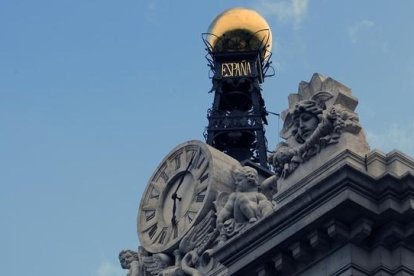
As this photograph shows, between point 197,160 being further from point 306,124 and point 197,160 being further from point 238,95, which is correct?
point 238,95

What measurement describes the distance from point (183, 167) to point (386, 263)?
10.1m

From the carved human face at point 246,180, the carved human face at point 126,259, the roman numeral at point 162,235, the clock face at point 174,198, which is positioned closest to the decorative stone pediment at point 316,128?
the carved human face at point 246,180

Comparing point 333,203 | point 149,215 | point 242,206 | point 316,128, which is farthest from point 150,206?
point 333,203

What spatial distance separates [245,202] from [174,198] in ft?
12.8

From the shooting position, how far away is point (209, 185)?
45.0m

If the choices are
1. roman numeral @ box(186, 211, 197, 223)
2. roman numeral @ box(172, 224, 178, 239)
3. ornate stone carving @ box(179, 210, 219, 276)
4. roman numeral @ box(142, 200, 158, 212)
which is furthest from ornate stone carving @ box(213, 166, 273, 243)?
roman numeral @ box(142, 200, 158, 212)

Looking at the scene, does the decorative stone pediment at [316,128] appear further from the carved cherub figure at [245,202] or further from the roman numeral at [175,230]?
the roman numeral at [175,230]

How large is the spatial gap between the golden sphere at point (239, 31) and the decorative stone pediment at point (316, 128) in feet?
67.7

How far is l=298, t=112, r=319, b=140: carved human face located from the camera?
40.7 meters

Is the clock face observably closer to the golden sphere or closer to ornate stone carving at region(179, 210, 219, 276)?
ornate stone carving at region(179, 210, 219, 276)

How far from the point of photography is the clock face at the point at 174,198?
4550 cm

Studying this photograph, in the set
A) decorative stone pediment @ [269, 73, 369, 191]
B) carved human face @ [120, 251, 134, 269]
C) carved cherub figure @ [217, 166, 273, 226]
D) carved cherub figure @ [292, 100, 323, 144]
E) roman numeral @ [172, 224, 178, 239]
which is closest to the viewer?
decorative stone pediment @ [269, 73, 369, 191]

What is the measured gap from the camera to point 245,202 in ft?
141

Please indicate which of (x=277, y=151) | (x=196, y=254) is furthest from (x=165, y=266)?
(x=277, y=151)
